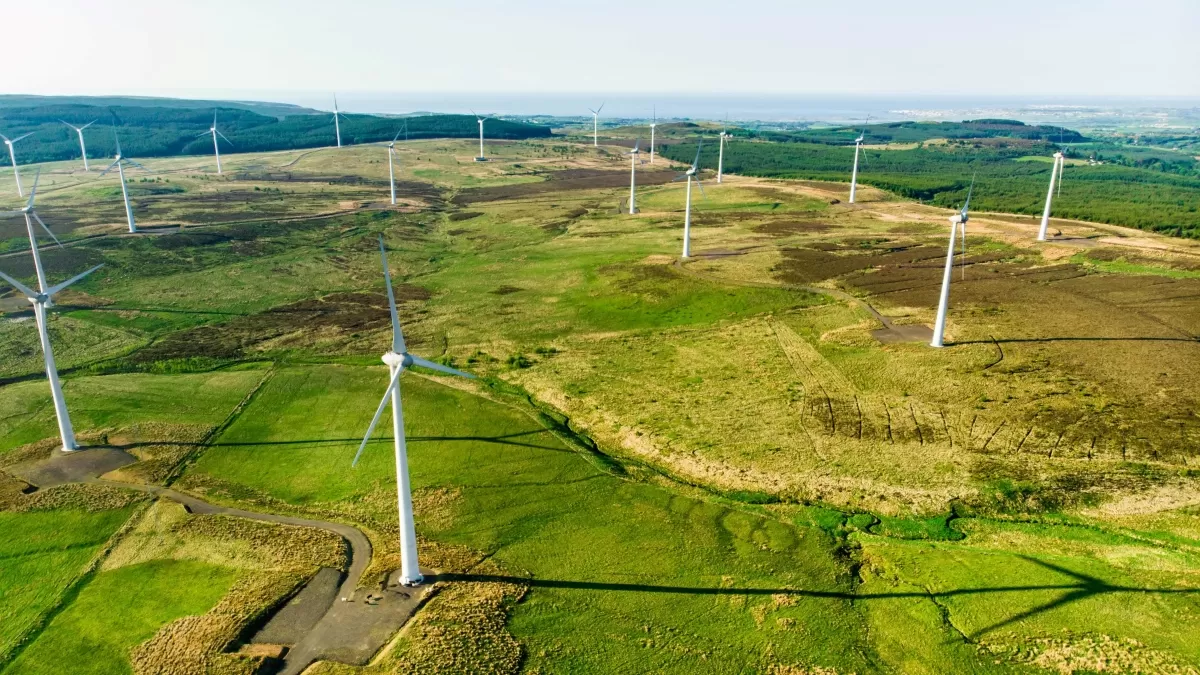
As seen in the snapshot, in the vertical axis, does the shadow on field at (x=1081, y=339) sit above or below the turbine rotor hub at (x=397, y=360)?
below

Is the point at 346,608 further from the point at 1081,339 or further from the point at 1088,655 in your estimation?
the point at 1081,339

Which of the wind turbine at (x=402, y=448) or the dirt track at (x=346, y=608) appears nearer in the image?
the dirt track at (x=346, y=608)

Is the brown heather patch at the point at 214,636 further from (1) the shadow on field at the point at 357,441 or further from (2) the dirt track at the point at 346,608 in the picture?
(1) the shadow on field at the point at 357,441

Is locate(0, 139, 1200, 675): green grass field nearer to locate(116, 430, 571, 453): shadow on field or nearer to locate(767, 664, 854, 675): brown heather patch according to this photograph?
locate(767, 664, 854, 675): brown heather patch

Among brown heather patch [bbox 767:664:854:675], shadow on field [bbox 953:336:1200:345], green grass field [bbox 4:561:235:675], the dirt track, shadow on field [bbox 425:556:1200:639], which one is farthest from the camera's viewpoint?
shadow on field [bbox 953:336:1200:345]

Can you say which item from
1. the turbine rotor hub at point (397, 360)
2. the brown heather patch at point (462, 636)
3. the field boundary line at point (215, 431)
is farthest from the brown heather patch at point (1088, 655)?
the field boundary line at point (215, 431)

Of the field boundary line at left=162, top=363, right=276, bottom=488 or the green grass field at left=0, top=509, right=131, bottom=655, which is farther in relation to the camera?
the field boundary line at left=162, top=363, right=276, bottom=488

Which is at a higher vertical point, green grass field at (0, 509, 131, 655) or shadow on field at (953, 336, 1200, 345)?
shadow on field at (953, 336, 1200, 345)

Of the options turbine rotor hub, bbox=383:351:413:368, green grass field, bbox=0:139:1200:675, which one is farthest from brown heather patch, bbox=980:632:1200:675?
turbine rotor hub, bbox=383:351:413:368
